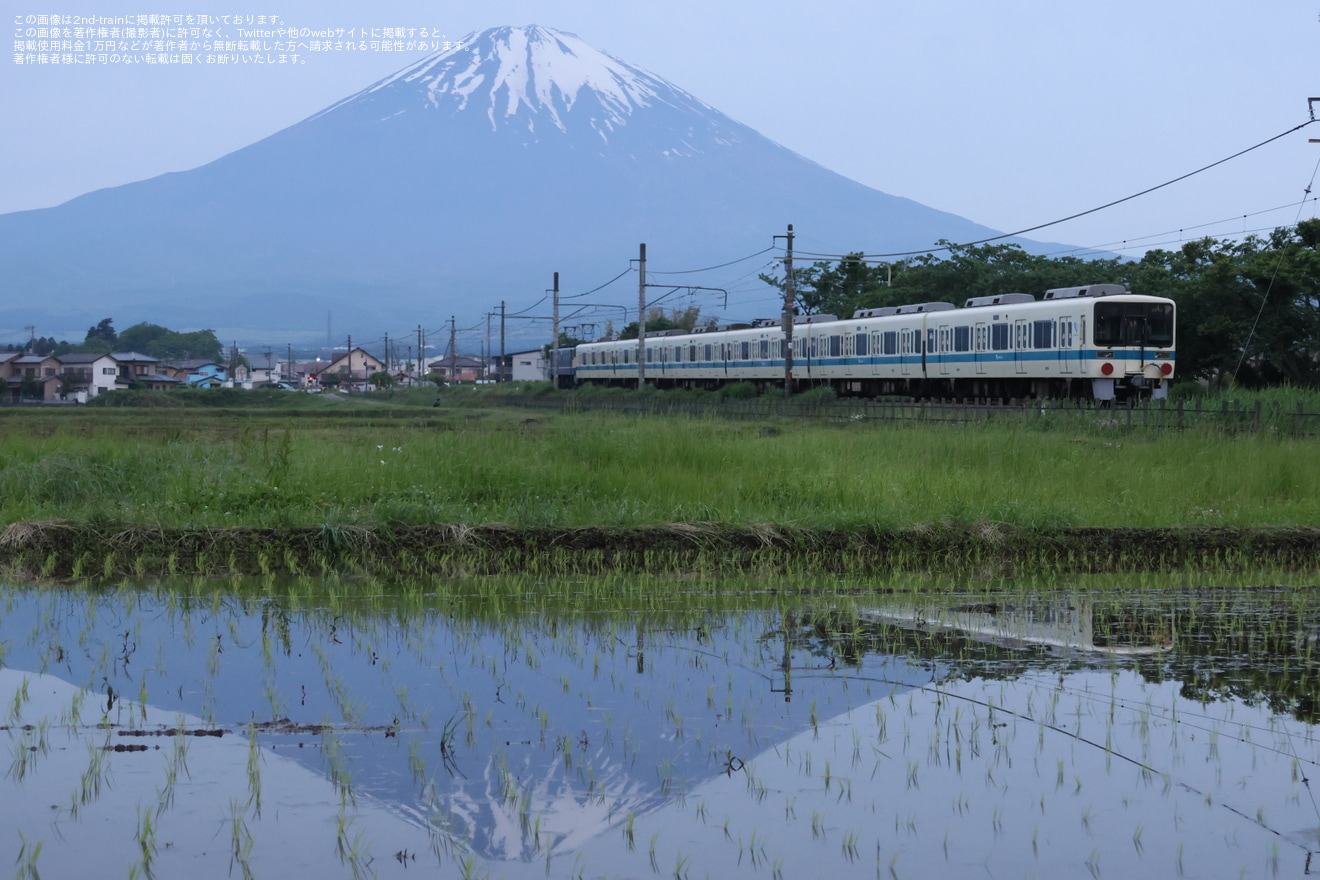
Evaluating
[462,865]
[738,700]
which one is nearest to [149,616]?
[738,700]

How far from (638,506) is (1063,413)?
28.1 ft

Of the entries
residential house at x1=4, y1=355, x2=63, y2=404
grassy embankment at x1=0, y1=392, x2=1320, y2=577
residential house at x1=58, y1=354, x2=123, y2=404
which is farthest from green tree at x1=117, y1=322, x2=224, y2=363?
grassy embankment at x1=0, y1=392, x2=1320, y2=577

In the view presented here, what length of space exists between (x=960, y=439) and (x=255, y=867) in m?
10.1

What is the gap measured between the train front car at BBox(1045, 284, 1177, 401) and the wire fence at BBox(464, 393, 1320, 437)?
53 cm

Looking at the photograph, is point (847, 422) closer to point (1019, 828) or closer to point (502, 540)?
point (502, 540)

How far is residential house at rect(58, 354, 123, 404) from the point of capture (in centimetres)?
7050

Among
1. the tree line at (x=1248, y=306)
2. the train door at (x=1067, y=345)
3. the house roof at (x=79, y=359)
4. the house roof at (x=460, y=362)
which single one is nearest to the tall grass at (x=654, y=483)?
the train door at (x=1067, y=345)

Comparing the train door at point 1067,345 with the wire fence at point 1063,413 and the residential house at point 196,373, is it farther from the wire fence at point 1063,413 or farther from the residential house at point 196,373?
the residential house at point 196,373

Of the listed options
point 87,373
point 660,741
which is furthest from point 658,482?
point 87,373

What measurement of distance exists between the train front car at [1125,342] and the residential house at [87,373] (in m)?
59.6

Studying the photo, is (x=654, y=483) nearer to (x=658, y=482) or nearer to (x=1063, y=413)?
(x=658, y=482)

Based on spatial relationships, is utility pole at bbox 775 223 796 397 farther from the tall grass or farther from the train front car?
the tall grass

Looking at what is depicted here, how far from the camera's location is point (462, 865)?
2.95 metres

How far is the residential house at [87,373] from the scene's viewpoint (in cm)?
7050
